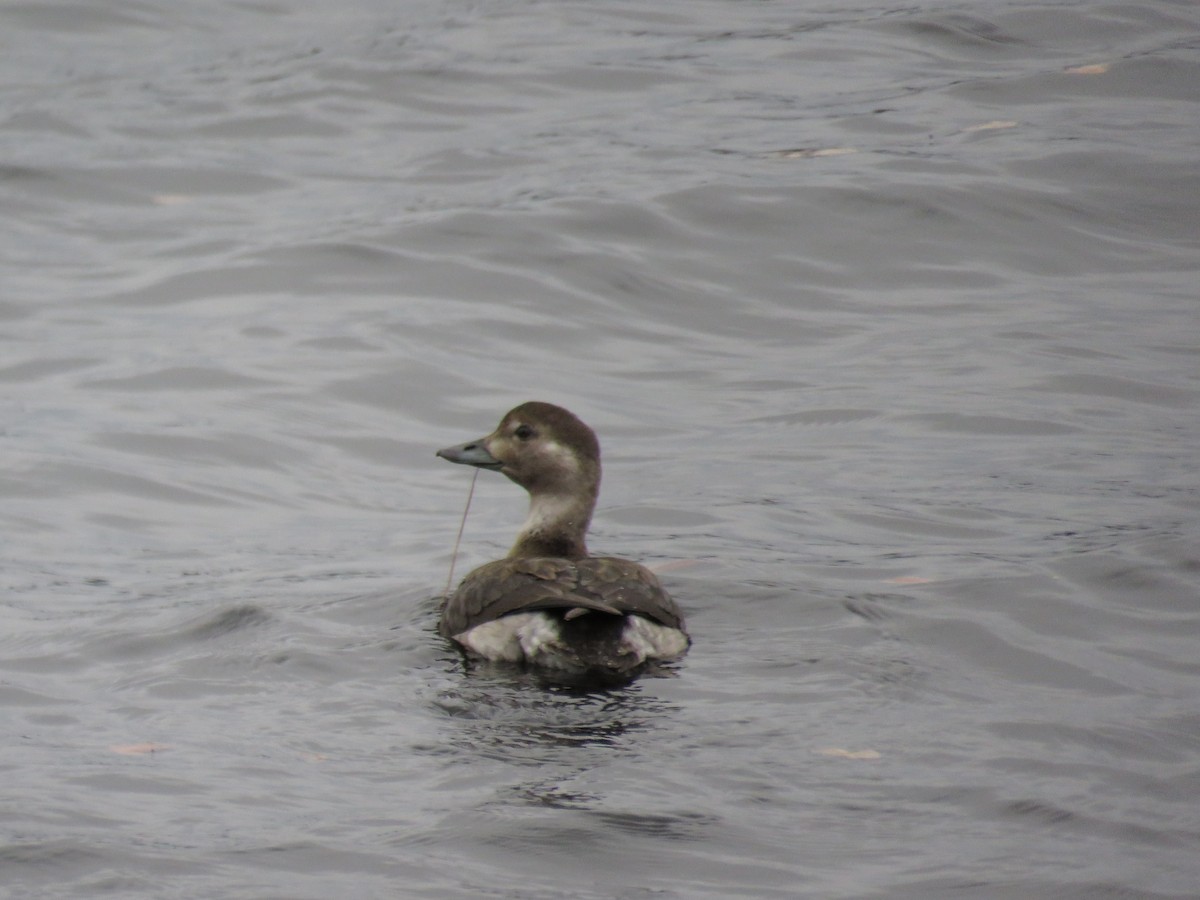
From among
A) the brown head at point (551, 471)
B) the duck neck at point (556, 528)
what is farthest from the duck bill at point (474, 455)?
the duck neck at point (556, 528)

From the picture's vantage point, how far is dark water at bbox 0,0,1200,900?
18.2 ft

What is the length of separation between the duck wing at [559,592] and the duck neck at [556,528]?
58 cm

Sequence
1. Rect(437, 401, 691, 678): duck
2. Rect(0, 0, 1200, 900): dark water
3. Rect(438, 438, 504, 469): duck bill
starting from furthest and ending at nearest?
Rect(438, 438, 504, 469): duck bill < Rect(437, 401, 691, 678): duck < Rect(0, 0, 1200, 900): dark water

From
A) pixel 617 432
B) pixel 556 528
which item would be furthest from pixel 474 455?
pixel 617 432

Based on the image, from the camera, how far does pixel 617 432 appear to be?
1117 cm

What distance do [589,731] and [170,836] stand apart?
165 centimetres

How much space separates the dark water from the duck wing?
26 cm

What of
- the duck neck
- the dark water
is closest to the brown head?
the duck neck

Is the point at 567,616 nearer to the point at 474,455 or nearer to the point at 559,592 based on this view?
the point at 559,592

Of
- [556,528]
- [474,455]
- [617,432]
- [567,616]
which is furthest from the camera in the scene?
[617,432]

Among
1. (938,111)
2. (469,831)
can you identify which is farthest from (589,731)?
(938,111)

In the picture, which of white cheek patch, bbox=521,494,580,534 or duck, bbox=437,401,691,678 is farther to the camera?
white cheek patch, bbox=521,494,580,534

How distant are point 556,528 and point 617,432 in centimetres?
272

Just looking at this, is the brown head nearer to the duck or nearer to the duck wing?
the duck
